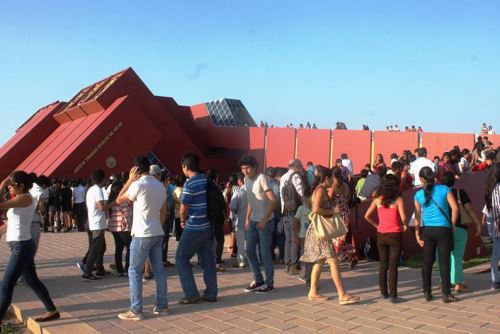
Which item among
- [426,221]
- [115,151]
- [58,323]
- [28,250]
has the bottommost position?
[58,323]

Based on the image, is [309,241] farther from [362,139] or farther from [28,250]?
[362,139]

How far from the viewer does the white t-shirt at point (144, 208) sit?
18.0 ft

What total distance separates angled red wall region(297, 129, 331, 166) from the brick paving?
41.1 ft

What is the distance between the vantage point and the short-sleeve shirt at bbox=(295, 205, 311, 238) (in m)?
7.45

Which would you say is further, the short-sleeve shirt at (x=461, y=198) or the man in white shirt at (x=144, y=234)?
the short-sleeve shirt at (x=461, y=198)

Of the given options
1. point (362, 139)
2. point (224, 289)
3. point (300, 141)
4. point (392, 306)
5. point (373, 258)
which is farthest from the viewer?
point (300, 141)

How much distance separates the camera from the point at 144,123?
64.2 ft

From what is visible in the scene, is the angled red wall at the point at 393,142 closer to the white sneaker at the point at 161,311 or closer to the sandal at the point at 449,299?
the sandal at the point at 449,299

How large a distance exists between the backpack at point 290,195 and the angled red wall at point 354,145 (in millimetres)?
11410

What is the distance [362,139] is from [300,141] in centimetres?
310

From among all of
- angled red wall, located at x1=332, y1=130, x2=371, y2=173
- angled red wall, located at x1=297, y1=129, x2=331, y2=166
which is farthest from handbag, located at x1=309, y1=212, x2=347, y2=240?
angled red wall, located at x1=297, y1=129, x2=331, y2=166

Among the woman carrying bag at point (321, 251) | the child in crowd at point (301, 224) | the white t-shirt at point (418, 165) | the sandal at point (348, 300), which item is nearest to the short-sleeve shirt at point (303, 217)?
the child in crowd at point (301, 224)

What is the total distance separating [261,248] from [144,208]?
72.2 inches

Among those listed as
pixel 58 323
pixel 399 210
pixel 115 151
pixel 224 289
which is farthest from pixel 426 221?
pixel 115 151
